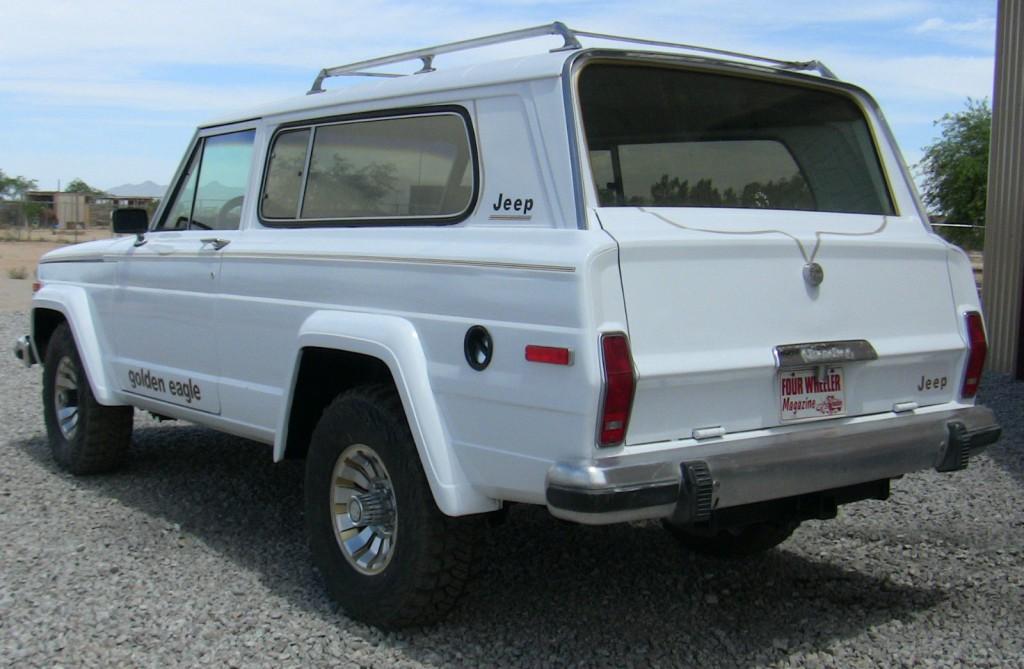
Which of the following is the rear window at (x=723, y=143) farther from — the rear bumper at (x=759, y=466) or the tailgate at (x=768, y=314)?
the rear bumper at (x=759, y=466)

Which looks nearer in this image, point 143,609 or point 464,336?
point 464,336

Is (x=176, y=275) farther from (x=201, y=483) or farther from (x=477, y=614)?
(x=477, y=614)

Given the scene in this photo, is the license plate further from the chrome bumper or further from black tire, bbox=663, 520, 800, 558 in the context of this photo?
the chrome bumper

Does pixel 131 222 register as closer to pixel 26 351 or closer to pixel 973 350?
pixel 26 351

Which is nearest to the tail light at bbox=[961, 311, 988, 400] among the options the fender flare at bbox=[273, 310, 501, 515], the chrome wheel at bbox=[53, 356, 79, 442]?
the fender flare at bbox=[273, 310, 501, 515]

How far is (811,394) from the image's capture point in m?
3.91

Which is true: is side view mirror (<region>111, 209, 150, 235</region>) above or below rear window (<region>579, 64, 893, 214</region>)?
below

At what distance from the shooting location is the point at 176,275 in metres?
5.46

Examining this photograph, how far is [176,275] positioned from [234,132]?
0.73m

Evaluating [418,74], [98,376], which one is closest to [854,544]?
[418,74]

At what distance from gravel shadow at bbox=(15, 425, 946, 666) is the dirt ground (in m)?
7.29

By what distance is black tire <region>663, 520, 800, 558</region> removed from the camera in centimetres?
495

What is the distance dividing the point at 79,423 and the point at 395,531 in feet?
10.2

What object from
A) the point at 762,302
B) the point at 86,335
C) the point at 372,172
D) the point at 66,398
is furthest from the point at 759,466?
the point at 66,398
